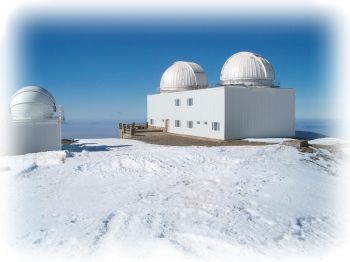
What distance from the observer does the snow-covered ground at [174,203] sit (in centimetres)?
816

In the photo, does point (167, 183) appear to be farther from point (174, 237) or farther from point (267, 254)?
point (267, 254)

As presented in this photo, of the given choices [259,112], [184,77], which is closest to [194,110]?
[259,112]

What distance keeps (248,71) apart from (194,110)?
5.48 metres

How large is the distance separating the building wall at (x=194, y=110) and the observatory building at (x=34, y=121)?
11.6m

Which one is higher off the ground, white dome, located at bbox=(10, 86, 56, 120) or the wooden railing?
white dome, located at bbox=(10, 86, 56, 120)

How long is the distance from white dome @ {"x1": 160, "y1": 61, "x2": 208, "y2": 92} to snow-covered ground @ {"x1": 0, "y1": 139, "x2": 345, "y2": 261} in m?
17.1

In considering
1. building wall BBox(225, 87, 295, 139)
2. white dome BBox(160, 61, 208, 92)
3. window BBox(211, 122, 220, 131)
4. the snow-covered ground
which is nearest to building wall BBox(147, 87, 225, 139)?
window BBox(211, 122, 220, 131)

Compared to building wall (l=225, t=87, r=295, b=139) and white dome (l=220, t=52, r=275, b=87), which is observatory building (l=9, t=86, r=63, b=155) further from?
white dome (l=220, t=52, r=275, b=87)

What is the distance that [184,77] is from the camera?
33750 millimetres

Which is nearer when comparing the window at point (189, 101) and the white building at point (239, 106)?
the white building at point (239, 106)

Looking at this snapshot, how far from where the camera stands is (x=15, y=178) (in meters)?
13.4

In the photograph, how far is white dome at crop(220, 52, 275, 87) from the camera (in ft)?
91.8

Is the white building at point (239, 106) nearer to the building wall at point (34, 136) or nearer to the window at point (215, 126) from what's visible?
the window at point (215, 126)

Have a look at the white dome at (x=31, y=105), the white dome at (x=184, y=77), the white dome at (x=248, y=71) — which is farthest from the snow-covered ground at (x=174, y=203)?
the white dome at (x=184, y=77)
